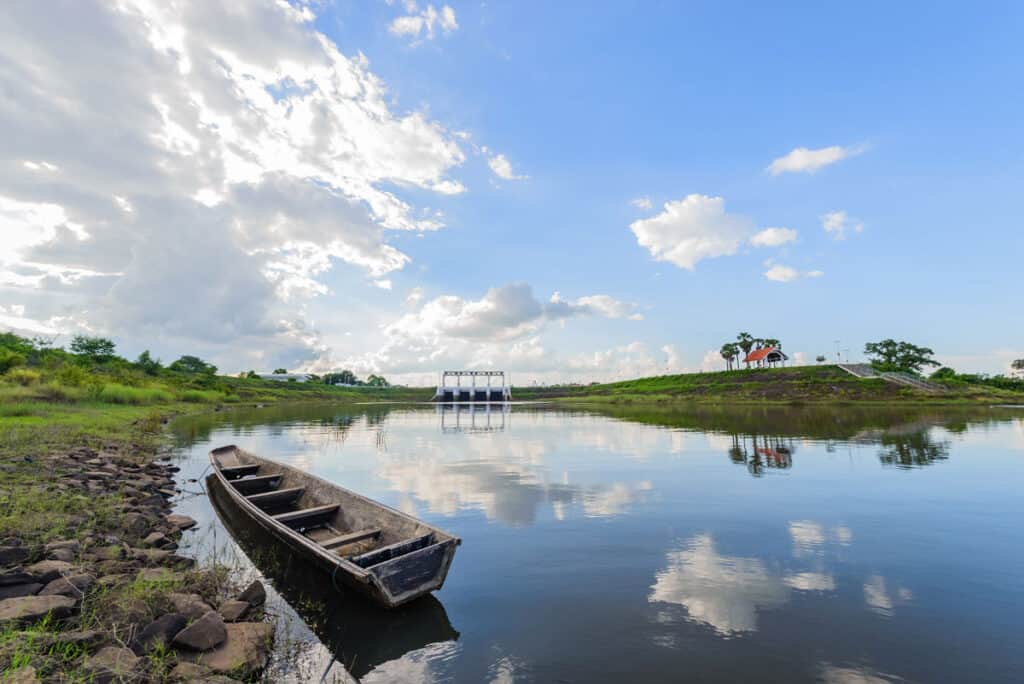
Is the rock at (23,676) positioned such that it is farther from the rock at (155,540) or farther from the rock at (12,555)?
the rock at (155,540)

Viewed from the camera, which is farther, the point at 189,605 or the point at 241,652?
the point at 189,605

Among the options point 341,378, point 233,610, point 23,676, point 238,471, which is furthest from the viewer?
point 341,378

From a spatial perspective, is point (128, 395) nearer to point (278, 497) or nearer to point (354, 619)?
point (278, 497)

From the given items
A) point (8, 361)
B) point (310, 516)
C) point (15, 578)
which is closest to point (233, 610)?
point (15, 578)

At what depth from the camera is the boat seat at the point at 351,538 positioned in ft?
31.9

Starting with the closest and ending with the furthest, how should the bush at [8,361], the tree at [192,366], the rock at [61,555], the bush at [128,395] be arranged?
the rock at [61,555] → the bush at [8,361] → the bush at [128,395] → the tree at [192,366]

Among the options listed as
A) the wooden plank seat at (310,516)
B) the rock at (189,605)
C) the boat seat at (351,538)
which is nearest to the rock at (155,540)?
the wooden plank seat at (310,516)

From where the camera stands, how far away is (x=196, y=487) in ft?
61.9

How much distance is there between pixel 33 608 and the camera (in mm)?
6203

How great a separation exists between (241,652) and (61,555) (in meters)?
4.66

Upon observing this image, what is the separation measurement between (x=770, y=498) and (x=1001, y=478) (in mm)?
11900

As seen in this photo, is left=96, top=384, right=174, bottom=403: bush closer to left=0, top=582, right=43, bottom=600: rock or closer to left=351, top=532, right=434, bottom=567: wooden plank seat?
left=0, top=582, right=43, bottom=600: rock

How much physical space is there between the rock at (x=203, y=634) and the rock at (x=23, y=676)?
5.66 ft

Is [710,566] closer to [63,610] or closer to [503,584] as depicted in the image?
[503,584]
